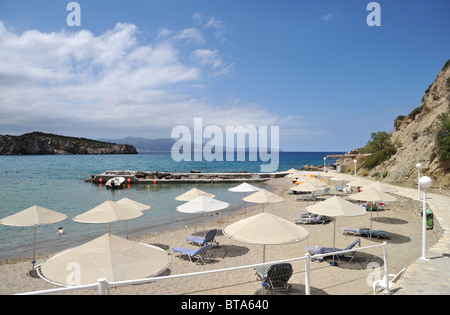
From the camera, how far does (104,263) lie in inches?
174

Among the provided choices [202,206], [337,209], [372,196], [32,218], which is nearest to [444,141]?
[372,196]

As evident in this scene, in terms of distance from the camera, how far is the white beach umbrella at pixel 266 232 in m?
6.32

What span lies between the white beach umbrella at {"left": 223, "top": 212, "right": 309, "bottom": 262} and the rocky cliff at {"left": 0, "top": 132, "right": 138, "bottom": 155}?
576ft

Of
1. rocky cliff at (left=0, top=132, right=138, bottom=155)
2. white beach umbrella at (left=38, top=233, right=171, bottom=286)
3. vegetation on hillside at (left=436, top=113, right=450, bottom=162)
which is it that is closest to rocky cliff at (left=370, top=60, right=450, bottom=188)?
vegetation on hillside at (left=436, top=113, right=450, bottom=162)

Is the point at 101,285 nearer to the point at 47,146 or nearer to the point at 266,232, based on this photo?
the point at 266,232

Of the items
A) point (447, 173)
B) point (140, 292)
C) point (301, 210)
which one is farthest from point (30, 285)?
point (447, 173)

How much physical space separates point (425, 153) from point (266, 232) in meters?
24.3

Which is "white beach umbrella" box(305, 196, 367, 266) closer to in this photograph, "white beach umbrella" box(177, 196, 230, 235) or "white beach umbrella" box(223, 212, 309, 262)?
"white beach umbrella" box(223, 212, 309, 262)

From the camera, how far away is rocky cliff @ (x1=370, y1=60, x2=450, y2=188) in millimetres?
21688

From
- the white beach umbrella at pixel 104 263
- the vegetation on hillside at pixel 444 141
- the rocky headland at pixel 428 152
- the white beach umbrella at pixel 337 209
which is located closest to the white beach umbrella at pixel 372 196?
the white beach umbrella at pixel 337 209

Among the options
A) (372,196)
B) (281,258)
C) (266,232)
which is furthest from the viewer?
(372,196)
